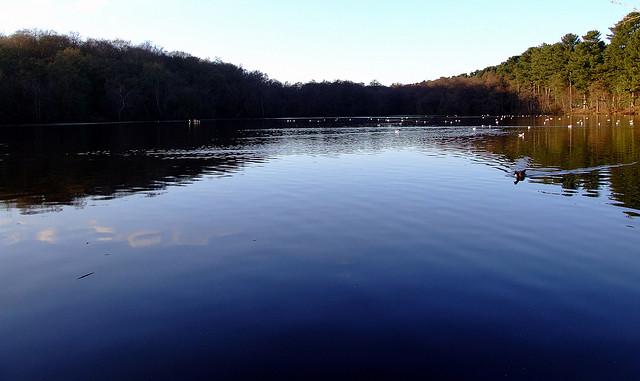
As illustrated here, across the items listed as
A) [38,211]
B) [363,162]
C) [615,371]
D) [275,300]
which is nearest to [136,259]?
[275,300]

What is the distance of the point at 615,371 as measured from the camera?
245 inches

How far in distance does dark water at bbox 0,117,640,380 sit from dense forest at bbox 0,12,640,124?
81.5 m

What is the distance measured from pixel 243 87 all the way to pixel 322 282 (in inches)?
5692

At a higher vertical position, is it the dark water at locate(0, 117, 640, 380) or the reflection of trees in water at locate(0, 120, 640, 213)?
the reflection of trees in water at locate(0, 120, 640, 213)

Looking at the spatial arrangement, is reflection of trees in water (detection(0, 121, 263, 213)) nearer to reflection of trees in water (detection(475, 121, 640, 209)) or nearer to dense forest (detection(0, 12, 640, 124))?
reflection of trees in water (detection(475, 121, 640, 209))

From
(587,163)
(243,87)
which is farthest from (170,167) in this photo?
(243,87)

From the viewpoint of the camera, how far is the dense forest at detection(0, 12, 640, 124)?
89312mm

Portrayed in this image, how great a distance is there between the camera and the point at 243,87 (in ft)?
488

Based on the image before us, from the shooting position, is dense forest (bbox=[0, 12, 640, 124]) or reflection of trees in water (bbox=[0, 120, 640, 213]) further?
dense forest (bbox=[0, 12, 640, 124])

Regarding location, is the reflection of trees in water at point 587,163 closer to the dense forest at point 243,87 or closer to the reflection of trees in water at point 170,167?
the reflection of trees in water at point 170,167

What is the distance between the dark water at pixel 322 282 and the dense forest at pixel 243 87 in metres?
81.5

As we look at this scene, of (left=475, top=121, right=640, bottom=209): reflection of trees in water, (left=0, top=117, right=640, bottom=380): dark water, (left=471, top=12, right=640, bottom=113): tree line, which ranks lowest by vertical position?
(left=0, top=117, right=640, bottom=380): dark water

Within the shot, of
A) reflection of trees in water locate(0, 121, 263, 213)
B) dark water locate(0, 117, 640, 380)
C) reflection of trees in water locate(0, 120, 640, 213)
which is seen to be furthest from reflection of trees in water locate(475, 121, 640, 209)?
reflection of trees in water locate(0, 121, 263, 213)

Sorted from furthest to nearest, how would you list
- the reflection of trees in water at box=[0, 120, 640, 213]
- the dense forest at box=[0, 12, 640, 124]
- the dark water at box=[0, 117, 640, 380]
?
the dense forest at box=[0, 12, 640, 124] → the reflection of trees in water at box=[0, 120, 640, 213] → the dark water at box=[0, 117, 640, 380]
